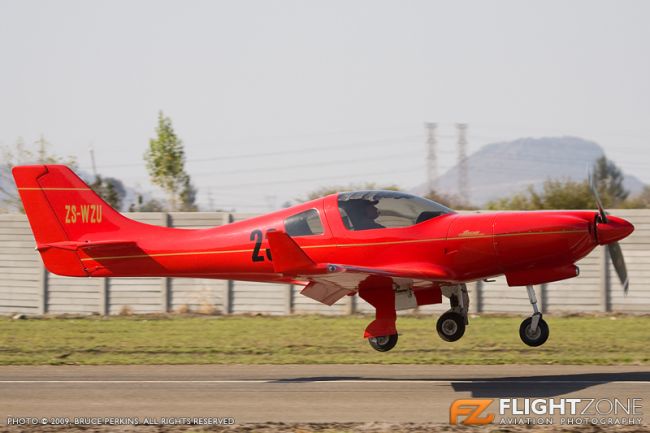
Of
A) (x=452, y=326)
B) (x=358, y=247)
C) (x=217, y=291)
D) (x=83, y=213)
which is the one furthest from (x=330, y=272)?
(x=217, y=291)

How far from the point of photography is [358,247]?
13.9 m

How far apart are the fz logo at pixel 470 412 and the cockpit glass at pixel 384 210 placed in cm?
339

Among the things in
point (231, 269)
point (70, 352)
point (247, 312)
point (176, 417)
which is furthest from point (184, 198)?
point (176, 417)

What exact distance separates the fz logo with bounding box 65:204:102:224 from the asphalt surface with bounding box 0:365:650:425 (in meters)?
2.54

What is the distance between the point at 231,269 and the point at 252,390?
247 cm

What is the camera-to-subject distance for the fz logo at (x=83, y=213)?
51.9 feet

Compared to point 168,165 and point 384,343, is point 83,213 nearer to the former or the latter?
point 384,343

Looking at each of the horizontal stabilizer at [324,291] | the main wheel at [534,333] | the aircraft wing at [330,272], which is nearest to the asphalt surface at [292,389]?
the main wheel at [534,333]

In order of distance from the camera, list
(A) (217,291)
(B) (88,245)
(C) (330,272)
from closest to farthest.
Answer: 1. (C) (330,272)
2. (B) (88,245)
3. (A) (217,291)

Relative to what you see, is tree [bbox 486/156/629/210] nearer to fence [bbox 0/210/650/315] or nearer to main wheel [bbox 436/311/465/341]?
fence [bbox 0/210/650/315]

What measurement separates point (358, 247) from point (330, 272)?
63.0 inches

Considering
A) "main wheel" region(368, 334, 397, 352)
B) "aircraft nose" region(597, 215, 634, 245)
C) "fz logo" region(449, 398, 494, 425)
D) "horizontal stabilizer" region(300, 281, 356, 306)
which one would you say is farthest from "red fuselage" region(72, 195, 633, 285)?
"fz logo" region(449, 398, 494, 425)

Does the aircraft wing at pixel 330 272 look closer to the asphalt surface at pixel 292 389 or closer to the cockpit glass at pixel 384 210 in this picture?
the cockpit glass at pixel 384 210

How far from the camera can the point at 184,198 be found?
48688 millimetres
